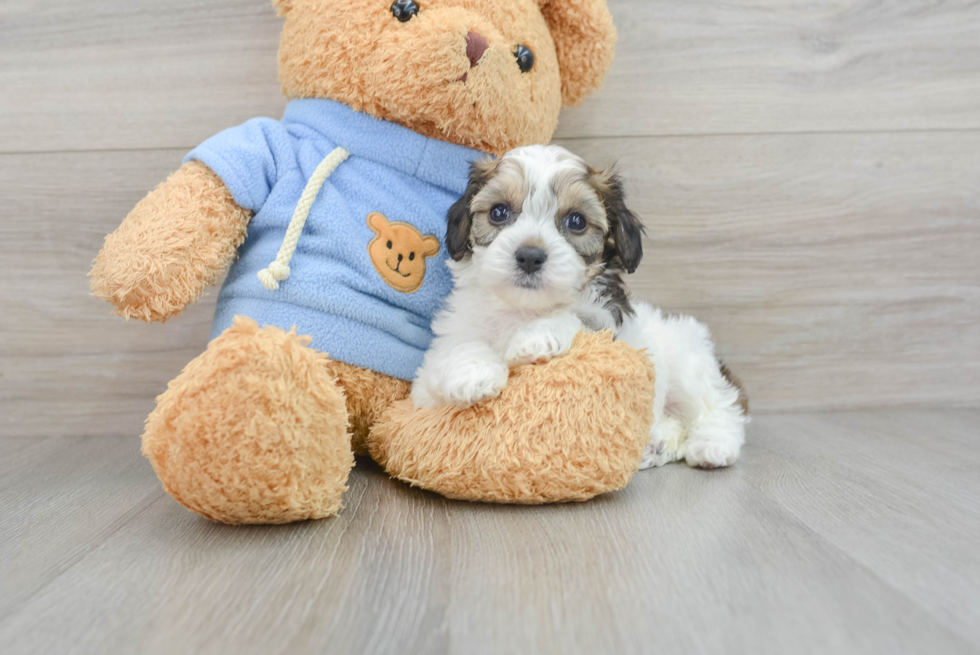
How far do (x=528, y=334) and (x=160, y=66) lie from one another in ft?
4.54

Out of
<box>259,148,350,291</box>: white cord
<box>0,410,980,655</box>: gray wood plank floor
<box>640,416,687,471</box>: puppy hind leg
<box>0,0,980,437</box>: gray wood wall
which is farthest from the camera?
<box>0,0,980,437</box>: gray wood wall

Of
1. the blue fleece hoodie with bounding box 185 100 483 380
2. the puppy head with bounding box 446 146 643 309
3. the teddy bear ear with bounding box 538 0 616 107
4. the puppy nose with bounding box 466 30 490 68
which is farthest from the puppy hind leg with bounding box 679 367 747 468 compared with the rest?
the puppy nose with bounding box 466 30 490 68

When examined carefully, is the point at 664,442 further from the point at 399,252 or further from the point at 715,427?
the point at 399,252

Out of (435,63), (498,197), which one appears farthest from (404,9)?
(498,197)

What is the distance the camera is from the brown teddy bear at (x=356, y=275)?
112cm

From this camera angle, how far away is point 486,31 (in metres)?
1.45

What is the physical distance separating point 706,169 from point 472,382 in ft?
3.85

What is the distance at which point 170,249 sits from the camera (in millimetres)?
1352

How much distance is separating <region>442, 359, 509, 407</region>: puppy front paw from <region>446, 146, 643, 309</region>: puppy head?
158 millimetres

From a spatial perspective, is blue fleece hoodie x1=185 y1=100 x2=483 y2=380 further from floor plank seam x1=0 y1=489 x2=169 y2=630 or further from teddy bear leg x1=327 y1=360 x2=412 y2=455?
floor plank seam x1=0 y1=489 x2=169 y2=630

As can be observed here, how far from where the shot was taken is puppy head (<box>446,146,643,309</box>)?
1311 mm

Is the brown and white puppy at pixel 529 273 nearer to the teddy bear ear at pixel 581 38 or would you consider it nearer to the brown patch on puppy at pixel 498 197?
the brown patch on puppy at pixel 498 197

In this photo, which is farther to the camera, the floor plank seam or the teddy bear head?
the teddy bear head

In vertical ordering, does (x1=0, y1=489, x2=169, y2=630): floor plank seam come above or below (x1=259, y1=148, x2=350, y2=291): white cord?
below
